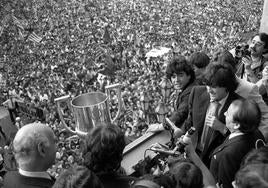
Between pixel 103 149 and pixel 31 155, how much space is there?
0.46 metres

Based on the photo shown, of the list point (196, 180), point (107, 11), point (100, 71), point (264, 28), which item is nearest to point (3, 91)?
point (100, 71)

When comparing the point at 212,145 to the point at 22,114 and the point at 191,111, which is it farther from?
the point at 22,114

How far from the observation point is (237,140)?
2127mm

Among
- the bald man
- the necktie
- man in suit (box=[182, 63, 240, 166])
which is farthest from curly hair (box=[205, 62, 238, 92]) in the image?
the bald man

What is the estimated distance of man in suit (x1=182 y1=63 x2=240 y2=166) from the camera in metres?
2.51

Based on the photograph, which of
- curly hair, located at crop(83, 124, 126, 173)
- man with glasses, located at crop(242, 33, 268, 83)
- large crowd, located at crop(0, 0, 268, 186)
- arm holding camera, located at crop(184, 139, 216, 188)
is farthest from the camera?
large crowd, located at crop(0, 0, 268, 186)

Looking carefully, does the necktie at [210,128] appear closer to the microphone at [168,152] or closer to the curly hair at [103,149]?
the microphone at [168,152]

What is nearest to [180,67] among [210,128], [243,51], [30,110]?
[210,128]

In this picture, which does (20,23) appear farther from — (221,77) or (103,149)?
(103,149)

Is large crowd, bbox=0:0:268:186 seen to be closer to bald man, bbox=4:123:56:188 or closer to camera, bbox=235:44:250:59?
camera, bbox=235:44:250:59

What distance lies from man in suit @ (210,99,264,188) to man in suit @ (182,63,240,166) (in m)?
0.35

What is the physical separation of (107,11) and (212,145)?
2739 centimetres

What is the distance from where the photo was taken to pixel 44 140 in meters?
1.98

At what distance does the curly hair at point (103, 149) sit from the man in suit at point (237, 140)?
695 mm
